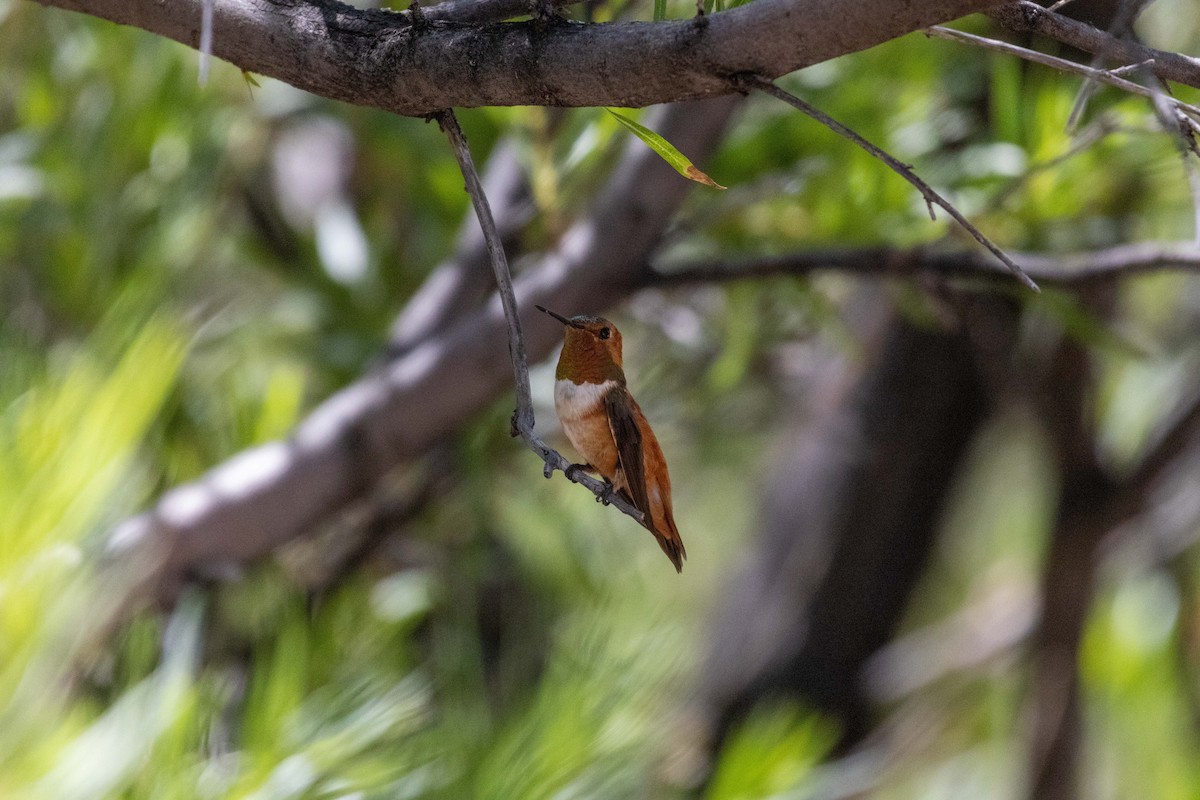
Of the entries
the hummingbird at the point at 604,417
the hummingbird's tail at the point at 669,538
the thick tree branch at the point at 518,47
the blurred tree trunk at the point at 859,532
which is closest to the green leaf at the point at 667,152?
the thick tree branch at the point at 518,47

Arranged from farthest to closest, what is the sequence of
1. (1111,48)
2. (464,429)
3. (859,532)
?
(859,532) → (464,429) → (1111,48)

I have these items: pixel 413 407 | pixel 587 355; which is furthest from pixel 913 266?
pixel 413 407

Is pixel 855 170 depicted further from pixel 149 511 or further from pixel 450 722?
pixel 149 511

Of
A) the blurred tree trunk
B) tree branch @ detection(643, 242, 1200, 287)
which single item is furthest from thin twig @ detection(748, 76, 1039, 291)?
the blurred tree trunk

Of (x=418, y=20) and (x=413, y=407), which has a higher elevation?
(x=418, y=20)

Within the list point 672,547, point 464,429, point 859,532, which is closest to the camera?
point 672,547

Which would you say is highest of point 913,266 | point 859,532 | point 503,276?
point 503,276

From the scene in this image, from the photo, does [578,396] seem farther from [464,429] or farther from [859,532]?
[859,532]

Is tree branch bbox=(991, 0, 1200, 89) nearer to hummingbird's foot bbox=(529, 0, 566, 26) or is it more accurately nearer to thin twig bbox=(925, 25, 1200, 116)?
thin twig bbox=(925, 25, 1200, 116)
